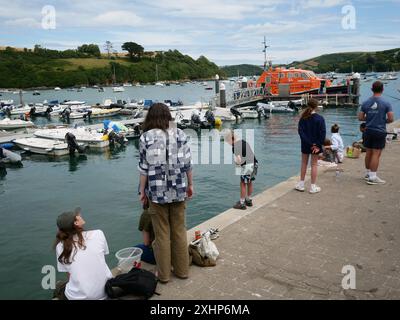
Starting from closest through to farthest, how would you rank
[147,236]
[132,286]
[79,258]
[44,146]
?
[79,258], [132,286], [147,236], [44,146]

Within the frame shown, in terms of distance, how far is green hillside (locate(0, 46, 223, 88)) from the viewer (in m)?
149

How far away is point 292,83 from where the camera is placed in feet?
155

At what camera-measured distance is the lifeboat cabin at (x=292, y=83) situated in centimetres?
4712

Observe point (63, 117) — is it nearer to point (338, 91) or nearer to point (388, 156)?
point (338, 91)

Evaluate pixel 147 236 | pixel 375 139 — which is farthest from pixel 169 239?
pixel 375 139

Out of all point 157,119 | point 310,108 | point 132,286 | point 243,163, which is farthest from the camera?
point 310,108

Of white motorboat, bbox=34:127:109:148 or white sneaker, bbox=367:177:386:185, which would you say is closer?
white sneaker, bbox=367:177:386:185

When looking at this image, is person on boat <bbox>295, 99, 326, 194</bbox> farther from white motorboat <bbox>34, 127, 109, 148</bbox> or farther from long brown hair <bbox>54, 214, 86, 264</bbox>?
white motorboat <bbox>34, 127, 109, 148</bbox>

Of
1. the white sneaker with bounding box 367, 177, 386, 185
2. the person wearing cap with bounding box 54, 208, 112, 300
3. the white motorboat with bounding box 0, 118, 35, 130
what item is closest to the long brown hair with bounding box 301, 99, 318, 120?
the white sneaker with bounding box 367, 177, 386, 185

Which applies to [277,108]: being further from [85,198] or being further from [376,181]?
[376,181]

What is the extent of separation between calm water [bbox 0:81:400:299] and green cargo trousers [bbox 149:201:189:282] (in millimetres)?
3529

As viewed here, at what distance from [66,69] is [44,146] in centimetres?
15213

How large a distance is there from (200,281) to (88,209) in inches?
330
